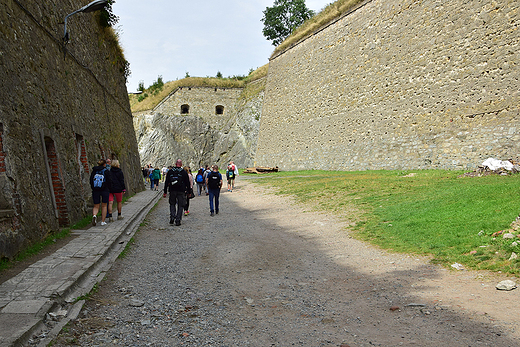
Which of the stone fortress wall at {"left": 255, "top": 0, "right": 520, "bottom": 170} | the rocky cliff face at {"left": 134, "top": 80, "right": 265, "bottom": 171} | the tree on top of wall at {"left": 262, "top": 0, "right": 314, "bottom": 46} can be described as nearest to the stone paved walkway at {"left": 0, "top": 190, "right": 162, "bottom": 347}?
the stone fortress wall at {"left": 255, "top": 0, "right": 520, "bottom": 170}

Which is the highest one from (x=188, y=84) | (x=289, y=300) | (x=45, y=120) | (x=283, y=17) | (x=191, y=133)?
(x=283, y=17)

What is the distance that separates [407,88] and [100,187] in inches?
694

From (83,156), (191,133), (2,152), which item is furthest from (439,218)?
(191,133)

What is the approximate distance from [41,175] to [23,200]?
1.29 metres

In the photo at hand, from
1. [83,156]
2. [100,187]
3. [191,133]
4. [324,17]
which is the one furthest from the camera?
[191,133]

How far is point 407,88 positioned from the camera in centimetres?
2048

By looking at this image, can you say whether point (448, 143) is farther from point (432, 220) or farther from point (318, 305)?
point (318, 305)

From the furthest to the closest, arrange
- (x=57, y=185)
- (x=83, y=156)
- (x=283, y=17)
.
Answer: (x=283, y=17) → (x=83, y=156) → (x=57, y=185)

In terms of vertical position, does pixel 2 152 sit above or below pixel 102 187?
above

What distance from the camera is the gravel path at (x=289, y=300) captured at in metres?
3.47

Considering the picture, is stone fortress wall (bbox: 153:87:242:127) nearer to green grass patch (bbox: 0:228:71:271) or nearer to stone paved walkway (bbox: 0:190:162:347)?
green grass patch (bbox: 0:228:71:271)

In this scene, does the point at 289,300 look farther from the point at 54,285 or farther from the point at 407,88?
the point at 407,88

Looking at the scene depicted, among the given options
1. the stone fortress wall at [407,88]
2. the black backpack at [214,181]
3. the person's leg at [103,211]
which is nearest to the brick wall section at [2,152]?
the person's leg at [103,211]

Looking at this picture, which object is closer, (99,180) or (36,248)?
(36,248)
